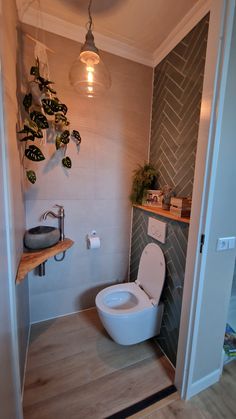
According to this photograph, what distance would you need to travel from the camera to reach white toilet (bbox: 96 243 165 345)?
1416 millimetres

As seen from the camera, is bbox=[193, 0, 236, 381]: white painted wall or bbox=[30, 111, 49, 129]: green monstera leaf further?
bbox=[30, 111, 49, 129]: green monstera leaf

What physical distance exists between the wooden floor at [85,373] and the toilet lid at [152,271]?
50cm

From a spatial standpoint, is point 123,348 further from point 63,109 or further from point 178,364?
point 63,109

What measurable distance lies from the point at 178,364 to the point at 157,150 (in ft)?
5.80

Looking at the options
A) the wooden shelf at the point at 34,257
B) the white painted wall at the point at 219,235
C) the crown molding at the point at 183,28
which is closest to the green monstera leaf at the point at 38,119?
the wooden shelf at the point at 34,257

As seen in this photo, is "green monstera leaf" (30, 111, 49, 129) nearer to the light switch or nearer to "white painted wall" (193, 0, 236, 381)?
"white painted wall" (193, 0, 236, 381)

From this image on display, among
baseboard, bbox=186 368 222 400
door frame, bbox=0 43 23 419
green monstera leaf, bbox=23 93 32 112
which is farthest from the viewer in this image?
green monstera leaf, bbox=23 93 32 112

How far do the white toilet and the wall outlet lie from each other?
9 centimetres

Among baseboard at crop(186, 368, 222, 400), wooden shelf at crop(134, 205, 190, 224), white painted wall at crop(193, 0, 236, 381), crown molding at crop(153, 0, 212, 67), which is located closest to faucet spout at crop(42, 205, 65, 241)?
wooden shelf at crop(134, 205, 190, 224)

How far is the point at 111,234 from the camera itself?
2010 millimetres

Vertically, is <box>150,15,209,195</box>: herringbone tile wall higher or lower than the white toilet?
higher

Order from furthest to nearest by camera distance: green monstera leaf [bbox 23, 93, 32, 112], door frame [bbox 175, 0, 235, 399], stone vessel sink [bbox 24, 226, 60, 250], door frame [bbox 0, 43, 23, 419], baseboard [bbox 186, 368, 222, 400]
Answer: stone vessel sink [bbox 24, 226, 60, 250] → green monstera leaf [bbox 23, 93, 32, 112] → baseboard [bbox 186, 368, 222, 400] → door frame [bbox 175, 0, 235, 399] → door frame [bbox 0, 43, 23, 419]

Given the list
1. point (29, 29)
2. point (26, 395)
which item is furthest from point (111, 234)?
point (29, 29)

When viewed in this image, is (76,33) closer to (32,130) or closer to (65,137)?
(65,137)
